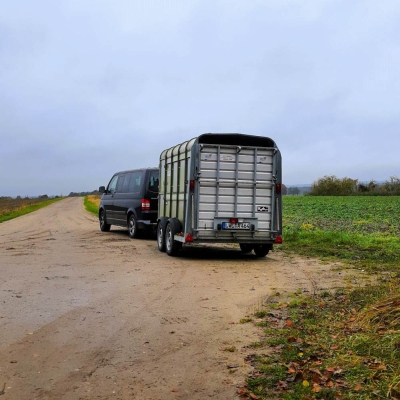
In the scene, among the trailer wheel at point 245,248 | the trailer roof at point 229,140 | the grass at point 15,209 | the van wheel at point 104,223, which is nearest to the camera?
the trailer roof at point 229,140

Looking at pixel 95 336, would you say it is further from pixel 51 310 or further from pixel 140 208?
pixel 140 208

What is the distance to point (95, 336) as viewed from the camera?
616 centimetres

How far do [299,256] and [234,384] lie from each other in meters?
9.43

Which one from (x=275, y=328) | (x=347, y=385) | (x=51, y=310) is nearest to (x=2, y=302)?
(x=51, y=310)

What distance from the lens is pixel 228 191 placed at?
12.8 meters

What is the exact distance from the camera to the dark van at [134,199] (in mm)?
16938

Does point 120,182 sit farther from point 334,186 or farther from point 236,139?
point 334,186

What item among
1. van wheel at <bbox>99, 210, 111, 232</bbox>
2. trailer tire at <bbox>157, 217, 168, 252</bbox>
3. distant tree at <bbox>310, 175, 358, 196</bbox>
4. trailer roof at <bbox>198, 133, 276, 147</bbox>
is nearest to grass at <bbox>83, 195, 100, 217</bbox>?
van wheel at <bbox>99, 210, 111, 232</bbox>

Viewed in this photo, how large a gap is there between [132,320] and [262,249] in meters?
7.20

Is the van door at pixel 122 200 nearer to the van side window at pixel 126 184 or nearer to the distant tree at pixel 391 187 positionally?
the van side window at pixel 126 184

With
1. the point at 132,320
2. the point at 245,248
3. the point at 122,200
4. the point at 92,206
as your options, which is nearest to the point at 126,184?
the point at 122,200

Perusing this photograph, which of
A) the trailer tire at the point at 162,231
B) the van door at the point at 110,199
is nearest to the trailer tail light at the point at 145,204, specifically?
the trailer tire at the point at 162,231

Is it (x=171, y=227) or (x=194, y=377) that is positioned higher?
(x=171, y=227)

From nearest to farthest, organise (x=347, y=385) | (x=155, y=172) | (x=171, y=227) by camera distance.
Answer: (x=347, y=385) < (x=171, y=227) < (x=155, y=172)
